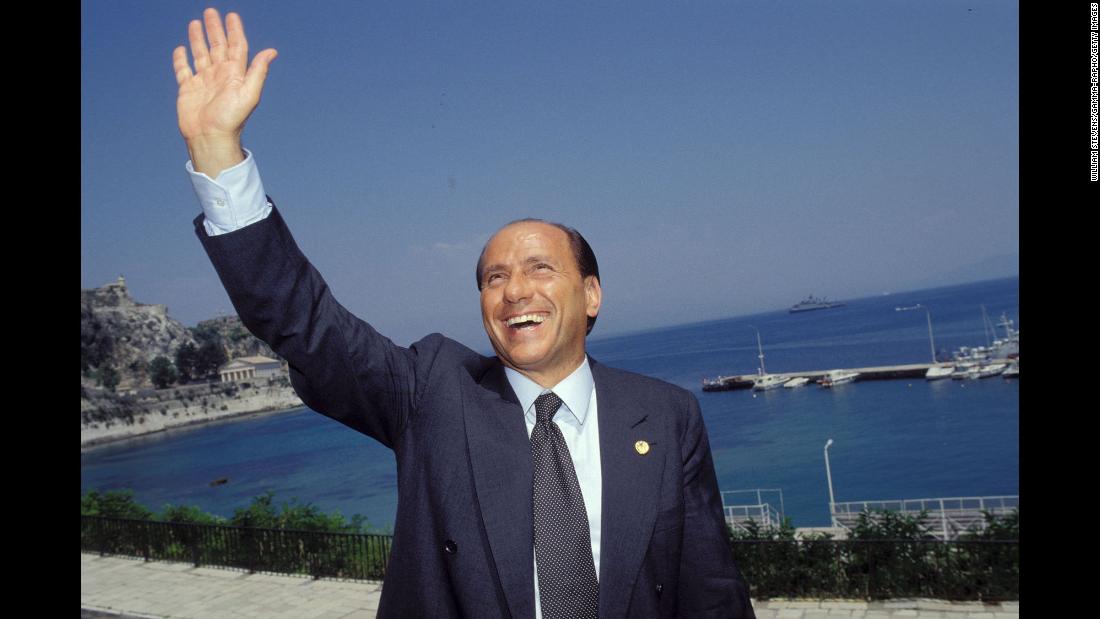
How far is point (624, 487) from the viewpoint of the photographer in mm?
1914

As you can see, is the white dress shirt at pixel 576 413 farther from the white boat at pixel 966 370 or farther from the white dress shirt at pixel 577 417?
the white boat at pixel 966 370

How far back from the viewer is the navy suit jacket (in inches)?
70.5

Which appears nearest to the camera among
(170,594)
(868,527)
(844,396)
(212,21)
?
(212,21)

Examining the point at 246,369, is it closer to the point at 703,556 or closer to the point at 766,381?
the point at 766,381

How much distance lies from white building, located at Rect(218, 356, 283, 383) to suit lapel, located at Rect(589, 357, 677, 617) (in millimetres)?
39864

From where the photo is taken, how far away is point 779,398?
4869 cm

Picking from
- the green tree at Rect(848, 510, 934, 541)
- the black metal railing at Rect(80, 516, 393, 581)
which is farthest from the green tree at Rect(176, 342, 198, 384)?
the green tree at Rect(848, 510, 934, 541)

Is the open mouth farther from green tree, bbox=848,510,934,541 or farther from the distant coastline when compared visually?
the distant coastline

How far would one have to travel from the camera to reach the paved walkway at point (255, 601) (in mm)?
7602

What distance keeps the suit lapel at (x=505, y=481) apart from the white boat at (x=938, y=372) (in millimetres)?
53956

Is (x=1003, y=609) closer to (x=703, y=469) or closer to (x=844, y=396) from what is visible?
(x=703, y=469)

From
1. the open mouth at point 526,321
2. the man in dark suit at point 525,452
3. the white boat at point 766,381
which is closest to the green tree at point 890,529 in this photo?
the man in dark suit at point 525,452
